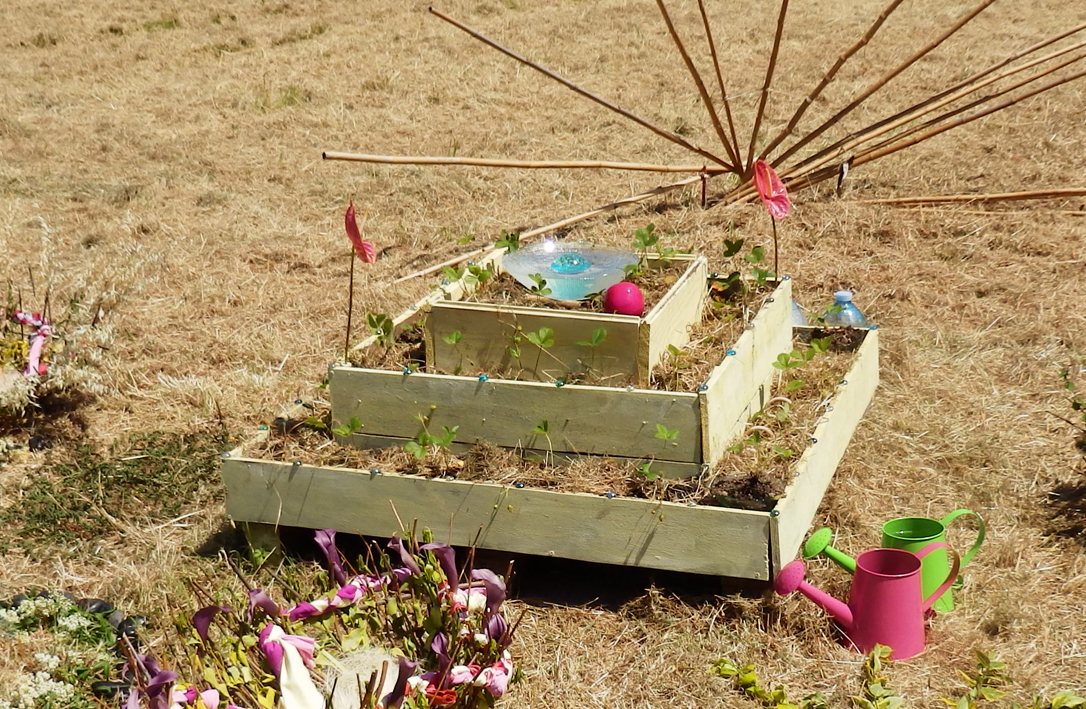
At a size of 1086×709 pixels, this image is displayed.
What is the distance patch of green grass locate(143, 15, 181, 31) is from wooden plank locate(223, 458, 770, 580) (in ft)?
28.6

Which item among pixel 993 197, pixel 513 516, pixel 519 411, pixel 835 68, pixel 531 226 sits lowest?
pixel 513 516

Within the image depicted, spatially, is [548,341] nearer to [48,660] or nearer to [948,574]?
[948,574]

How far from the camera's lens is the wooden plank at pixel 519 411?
118 inches

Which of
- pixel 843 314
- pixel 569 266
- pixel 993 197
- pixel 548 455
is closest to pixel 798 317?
pixel 843 314

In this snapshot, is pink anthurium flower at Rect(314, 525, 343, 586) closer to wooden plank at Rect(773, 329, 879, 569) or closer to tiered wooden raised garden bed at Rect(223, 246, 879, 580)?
tiered wooden raised garden bed at Rect(223, 246, 879, 580)

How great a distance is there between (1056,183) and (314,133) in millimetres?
5008

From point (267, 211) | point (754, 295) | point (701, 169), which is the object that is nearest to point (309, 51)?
point (267, 211)

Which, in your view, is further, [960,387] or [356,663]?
[960,387]

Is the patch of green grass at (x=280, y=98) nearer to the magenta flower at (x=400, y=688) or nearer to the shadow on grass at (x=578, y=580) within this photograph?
the shadow on grass at (x=578, y=580)

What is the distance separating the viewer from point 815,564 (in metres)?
3.18

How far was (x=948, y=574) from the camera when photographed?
9.70ft

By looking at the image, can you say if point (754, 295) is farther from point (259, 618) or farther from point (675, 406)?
point (259, 618)

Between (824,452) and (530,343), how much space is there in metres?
0.93

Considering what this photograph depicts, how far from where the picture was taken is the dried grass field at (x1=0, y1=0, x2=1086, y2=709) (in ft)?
9.71
